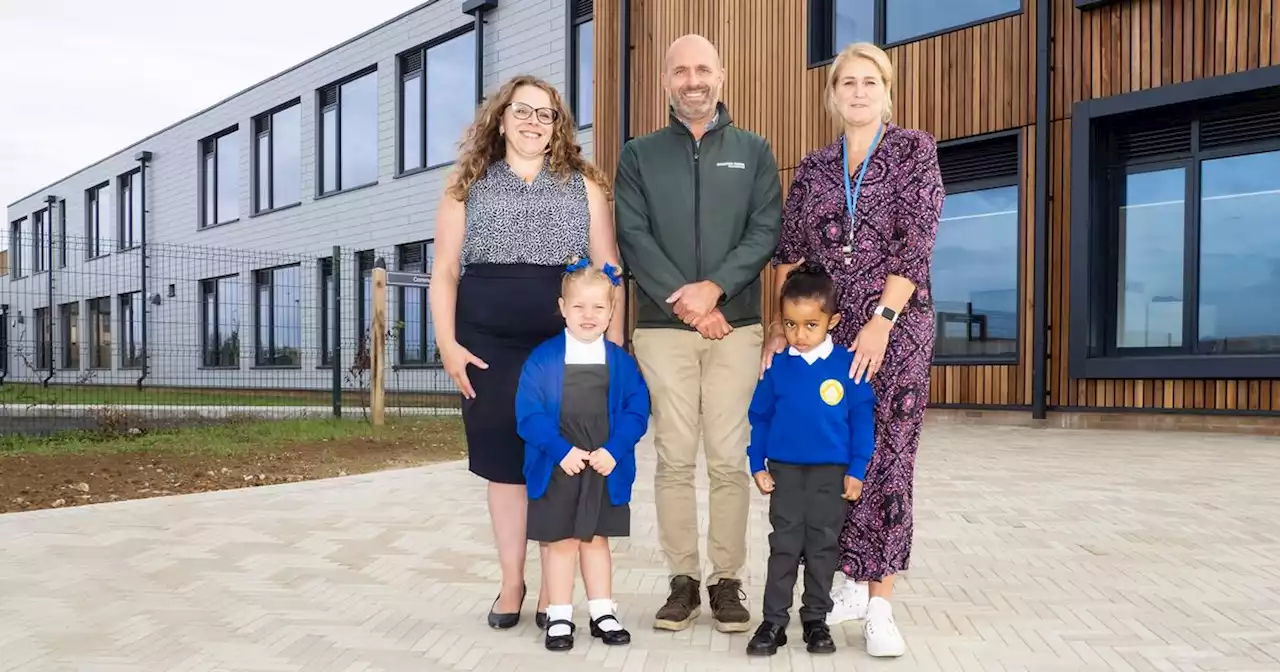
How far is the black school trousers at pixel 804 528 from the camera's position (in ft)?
10.3

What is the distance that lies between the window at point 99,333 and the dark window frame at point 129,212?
5.98 ft

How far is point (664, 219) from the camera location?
3.58 meters

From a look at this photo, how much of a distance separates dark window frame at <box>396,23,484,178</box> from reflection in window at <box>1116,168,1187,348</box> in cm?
1172

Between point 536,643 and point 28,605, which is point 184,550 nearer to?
point 28,605

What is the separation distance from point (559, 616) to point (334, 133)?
67.2 feet

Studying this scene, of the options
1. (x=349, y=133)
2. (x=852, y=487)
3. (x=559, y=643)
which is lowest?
(x=559, y=643)

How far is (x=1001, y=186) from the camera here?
38.0ft

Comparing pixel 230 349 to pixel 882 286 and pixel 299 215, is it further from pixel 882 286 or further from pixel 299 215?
pixel 882 286

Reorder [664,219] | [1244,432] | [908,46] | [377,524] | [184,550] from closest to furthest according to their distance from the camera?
1. [664,219]
2. [184,550]
3. [377,524]
4. [1244,432]
5. [908,46]

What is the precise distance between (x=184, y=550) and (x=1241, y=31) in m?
10.0

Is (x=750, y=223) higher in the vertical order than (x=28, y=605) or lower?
higher

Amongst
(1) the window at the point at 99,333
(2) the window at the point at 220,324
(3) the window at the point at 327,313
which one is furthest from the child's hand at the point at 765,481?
(2) the window at the point at 220,324

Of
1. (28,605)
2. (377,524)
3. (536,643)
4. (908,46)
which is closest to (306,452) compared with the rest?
(377,524)

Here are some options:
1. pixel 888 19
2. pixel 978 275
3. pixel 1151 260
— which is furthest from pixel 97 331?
pixel 1151 260
